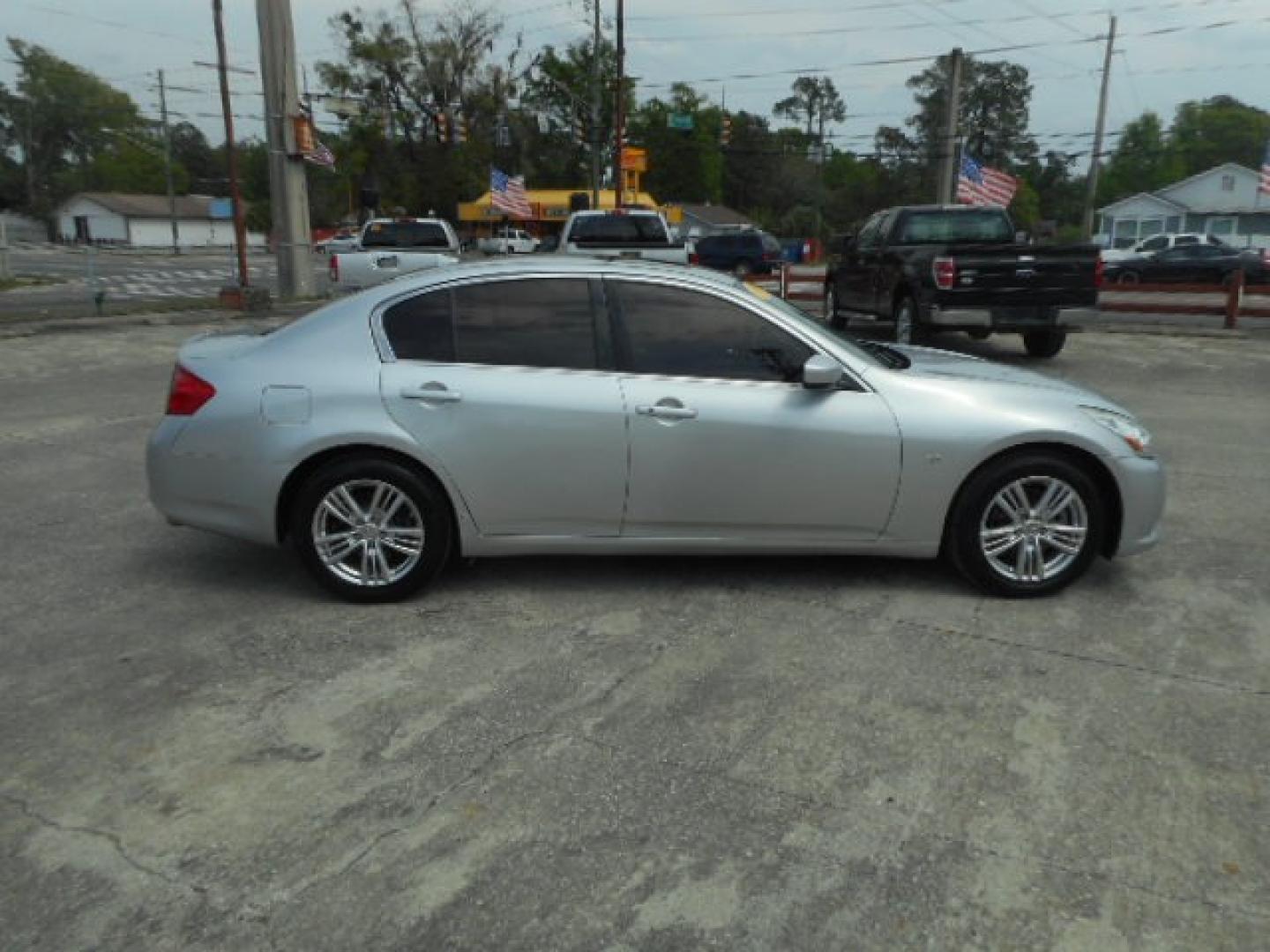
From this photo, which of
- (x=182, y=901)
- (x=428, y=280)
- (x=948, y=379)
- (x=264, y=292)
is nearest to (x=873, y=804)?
(x=182, y=901)

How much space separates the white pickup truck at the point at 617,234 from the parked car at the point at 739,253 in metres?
22.1

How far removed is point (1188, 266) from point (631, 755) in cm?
3420

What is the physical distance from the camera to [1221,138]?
11538 centimetres

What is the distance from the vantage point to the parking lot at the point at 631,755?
265cm

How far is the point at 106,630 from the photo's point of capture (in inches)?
173

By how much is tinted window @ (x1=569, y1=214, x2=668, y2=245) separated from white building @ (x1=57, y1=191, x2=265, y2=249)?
78820mm

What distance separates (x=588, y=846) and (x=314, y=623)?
203 cm

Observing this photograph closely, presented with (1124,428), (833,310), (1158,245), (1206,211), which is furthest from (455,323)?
(1206,211)

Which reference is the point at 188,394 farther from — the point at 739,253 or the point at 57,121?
the point at 57,121

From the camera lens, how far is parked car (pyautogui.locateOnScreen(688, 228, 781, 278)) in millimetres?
39281

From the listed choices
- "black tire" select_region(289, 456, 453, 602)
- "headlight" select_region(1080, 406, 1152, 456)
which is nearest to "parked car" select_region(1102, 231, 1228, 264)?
"headlight" select_region(1080, 406, 1152, 456)

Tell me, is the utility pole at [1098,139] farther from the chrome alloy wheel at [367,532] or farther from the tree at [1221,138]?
the tree at [1221,138]

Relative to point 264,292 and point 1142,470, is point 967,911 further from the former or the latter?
point 264,292

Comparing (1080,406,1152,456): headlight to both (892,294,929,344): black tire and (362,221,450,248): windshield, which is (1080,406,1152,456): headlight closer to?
(892,294,929,344): black tire
